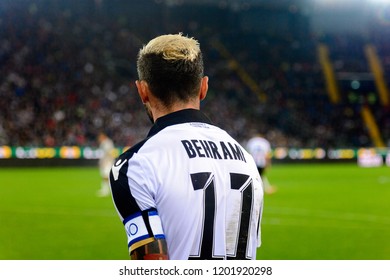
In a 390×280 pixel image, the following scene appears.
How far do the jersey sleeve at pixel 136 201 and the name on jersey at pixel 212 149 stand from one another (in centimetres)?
19

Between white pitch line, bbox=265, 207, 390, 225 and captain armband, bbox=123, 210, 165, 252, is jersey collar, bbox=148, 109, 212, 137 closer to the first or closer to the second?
captain armband, bbox=123, 210, 165, 252

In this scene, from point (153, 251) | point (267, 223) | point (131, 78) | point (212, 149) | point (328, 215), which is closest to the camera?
point (153, 251)

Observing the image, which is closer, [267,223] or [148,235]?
[148,235]

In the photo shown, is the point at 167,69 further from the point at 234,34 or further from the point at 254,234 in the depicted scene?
the point at 234,34

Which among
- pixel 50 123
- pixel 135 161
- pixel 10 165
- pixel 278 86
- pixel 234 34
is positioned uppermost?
pixel 234 34

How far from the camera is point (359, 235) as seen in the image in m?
10.2

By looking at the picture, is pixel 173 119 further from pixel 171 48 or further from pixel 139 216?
pixel 139 216

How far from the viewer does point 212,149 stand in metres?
2.21

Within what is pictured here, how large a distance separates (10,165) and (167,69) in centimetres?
2700

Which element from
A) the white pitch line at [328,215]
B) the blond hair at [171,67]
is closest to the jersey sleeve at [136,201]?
the blond hair at [171,67]

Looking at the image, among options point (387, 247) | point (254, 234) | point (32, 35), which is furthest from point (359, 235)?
point (32, 35)

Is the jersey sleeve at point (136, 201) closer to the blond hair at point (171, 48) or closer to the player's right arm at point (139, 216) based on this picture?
the player's right arm at point (139, 216)

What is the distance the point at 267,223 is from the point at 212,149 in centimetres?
950

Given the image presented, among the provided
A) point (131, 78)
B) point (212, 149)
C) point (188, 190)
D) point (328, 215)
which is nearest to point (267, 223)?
point (328, 215)
